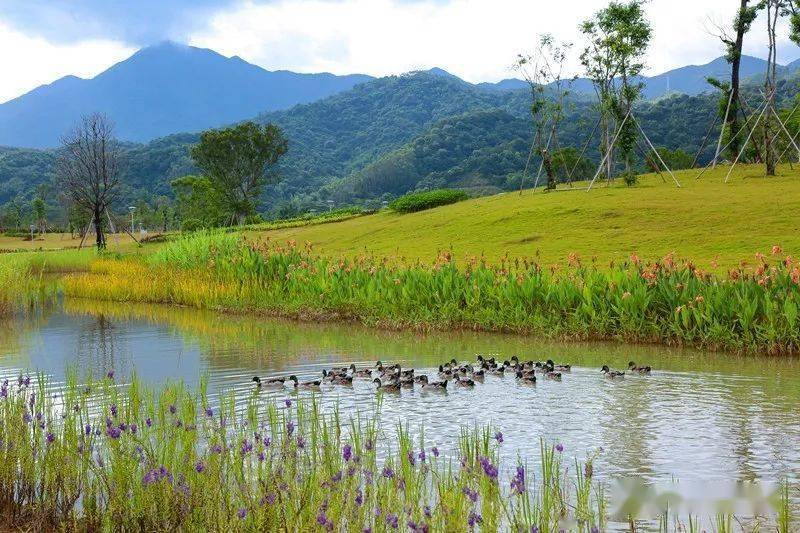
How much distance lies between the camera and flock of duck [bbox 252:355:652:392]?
33.5 feet

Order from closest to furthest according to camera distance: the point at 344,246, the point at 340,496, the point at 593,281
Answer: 1. the point at 340,496
2. the point at 593,281
3. the point at 344,246

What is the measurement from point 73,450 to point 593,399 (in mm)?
6008

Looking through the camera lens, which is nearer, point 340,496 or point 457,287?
point 340,496

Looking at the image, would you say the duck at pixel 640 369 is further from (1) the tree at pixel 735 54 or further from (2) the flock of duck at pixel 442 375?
(1) the tree at pixel 735 54

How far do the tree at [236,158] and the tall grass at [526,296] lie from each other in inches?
2047

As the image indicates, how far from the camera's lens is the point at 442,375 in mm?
10656

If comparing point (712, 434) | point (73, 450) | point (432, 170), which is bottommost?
→ point (712, 434)

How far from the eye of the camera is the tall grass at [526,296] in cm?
1294

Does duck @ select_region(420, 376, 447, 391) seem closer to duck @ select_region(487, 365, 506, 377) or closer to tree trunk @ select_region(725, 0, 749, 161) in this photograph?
duck @ select_region(487, 365, 506, 377)

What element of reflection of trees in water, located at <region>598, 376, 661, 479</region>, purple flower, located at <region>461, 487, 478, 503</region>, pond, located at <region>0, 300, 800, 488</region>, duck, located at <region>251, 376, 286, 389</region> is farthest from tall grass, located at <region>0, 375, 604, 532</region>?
duck, located at <region>251, 376, 286, 389</region>

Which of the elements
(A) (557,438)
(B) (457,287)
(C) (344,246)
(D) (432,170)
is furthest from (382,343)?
(D) (432,170)

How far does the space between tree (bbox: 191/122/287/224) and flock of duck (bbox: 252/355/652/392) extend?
205ft

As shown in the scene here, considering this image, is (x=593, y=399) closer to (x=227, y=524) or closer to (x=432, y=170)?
(x=227, y=524)

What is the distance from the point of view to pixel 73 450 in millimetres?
5793
